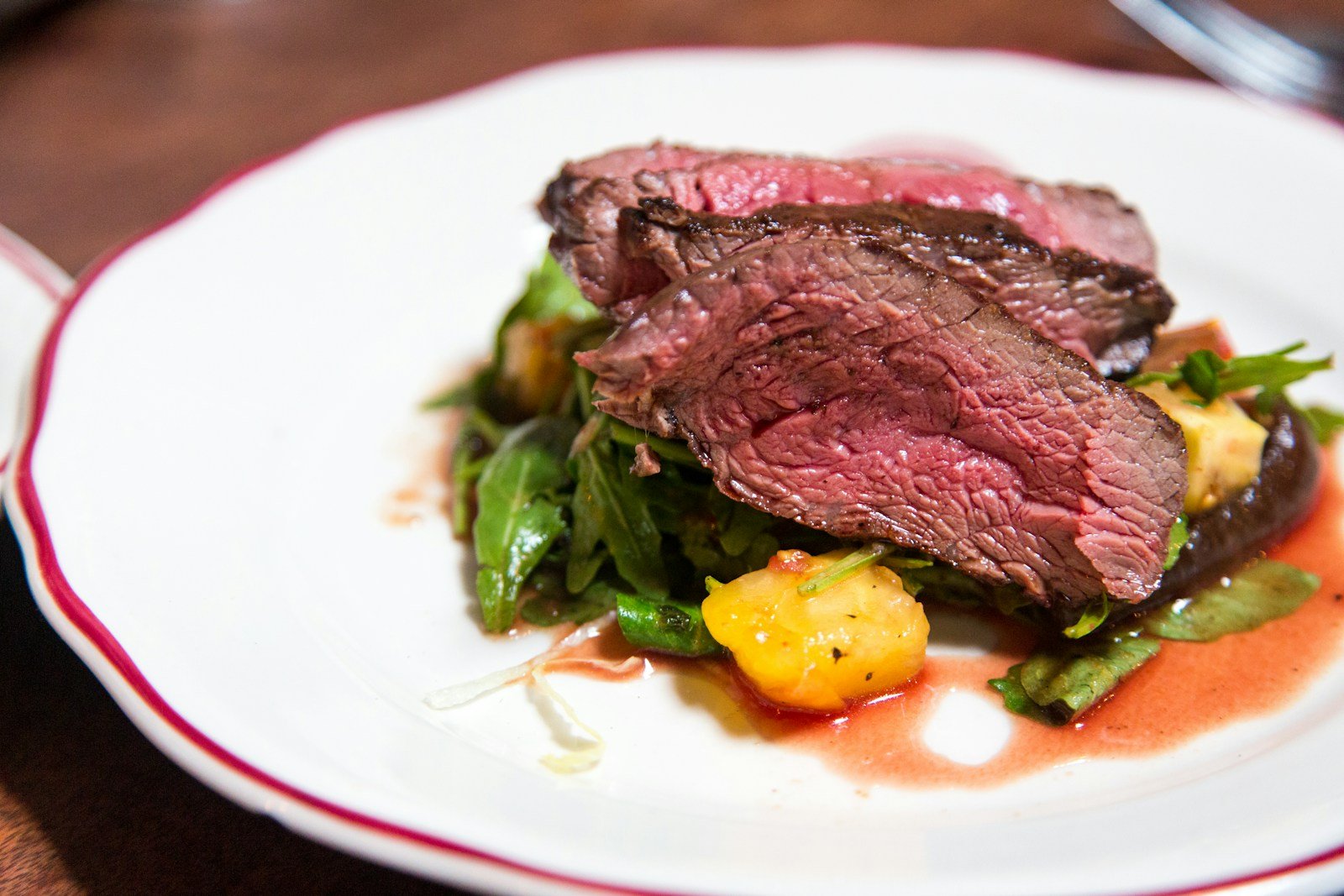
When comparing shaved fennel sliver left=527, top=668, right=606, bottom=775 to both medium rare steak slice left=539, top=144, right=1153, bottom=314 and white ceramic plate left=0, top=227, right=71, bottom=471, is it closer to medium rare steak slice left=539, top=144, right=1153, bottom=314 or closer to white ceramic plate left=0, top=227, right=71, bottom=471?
medium rare steak slice left=539, top=144, right=1153, bottom=314

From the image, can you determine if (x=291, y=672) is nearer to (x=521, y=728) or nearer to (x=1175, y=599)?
(x=521, y=728)

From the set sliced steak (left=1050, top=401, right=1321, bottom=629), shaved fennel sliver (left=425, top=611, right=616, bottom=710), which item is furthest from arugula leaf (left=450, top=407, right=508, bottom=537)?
sliced steak (left=1050, top=401, right=1321, bottom=629)

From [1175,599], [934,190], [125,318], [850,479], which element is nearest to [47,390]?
[125,318]

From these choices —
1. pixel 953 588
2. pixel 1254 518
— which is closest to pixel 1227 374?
pixel 1254 518

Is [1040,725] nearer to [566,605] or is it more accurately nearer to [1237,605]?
[1237,605]

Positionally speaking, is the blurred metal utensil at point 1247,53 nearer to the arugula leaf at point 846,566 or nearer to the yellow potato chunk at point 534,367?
the yellow potato chunk at point 534,367

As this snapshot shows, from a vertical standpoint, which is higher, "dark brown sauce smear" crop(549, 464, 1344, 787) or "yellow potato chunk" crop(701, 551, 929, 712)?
"yellow potato chunk" crop(701, 551, 929, 712)
